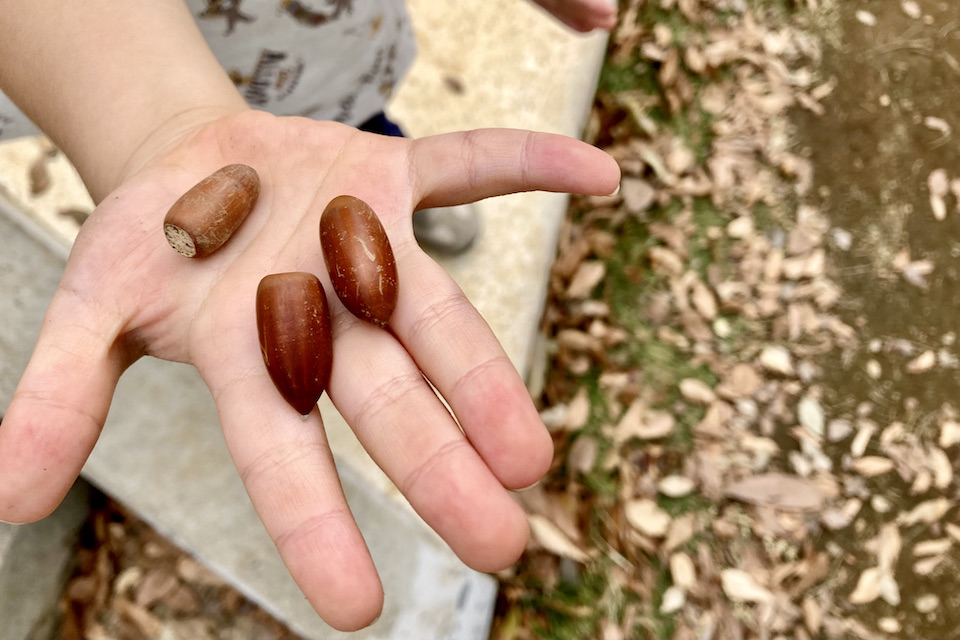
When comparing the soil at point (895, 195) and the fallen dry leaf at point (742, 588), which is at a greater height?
the soil at point (895, 195)

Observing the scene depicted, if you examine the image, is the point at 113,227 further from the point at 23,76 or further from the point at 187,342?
the point at 23,76

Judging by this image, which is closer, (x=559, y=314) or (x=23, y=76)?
(x=23, y=76)

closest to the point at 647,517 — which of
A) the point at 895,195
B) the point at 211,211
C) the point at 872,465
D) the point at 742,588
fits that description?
the point at 742,588

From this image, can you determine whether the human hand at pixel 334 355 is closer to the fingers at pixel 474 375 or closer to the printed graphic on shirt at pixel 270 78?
the fingers at pixel 474 375

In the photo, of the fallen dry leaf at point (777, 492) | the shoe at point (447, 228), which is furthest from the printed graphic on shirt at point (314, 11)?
the fallen dry leaf at point (777, 492)

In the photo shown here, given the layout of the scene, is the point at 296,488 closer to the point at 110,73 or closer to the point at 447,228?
the point at 110,73

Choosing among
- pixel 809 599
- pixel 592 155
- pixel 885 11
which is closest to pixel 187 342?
pixel 592 155
